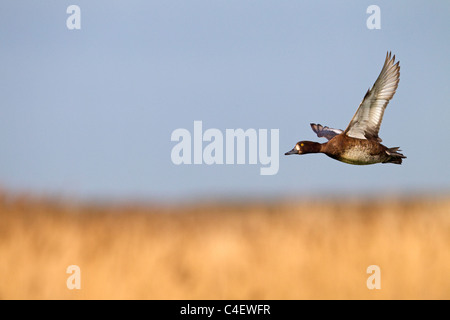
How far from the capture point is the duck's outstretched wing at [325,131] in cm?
721

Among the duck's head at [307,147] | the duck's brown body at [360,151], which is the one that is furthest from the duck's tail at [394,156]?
the duck's head at [307,147]

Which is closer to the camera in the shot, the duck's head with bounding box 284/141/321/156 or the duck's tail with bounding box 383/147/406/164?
the duck's tail with bounding box 383/147/406/164

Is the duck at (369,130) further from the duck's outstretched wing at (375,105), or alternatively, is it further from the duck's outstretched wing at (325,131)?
the duck's outstretched wing at (325,131)

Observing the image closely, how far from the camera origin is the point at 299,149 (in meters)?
6.75

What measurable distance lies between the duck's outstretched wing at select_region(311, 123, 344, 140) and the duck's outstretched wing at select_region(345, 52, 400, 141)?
52 centimetres

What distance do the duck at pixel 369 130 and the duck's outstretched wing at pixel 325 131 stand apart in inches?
20.0

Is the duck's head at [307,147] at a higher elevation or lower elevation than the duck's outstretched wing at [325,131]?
lower

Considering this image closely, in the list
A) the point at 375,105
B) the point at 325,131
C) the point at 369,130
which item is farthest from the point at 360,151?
the point at 325,131

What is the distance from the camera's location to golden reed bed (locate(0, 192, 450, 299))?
281 inches

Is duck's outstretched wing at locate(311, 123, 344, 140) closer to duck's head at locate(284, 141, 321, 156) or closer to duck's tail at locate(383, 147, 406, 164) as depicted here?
duck's head at locate(284, 141, 321, 156)

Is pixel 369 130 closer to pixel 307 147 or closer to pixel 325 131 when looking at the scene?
pixel 307 147

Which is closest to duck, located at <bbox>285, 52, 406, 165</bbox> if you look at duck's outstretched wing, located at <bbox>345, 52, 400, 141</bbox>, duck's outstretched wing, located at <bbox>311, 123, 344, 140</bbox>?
duck's outstretched wing, located at <bbox>345, 52, 400, 141</bbox>

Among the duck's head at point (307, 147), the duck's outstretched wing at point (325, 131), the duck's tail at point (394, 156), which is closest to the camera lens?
the duck's tail at point (394, 156)
